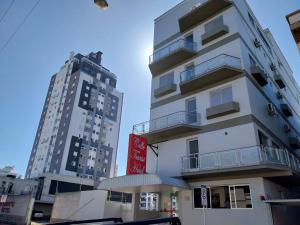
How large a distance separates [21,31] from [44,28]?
106cm

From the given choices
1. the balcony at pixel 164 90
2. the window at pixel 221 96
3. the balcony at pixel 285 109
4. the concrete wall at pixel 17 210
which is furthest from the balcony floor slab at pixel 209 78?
the concrete wall at pixel 17 210

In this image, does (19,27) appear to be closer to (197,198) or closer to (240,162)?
(240,162)

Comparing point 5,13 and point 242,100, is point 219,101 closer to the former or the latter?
point 242,100

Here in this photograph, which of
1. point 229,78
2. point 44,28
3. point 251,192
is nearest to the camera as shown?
point 44,28

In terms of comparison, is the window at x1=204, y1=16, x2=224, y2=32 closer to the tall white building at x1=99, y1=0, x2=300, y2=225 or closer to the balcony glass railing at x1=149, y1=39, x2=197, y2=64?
the tall white building at x1=99, y1=0, x2=300, y2=225

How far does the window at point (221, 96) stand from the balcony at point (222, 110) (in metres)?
0.82

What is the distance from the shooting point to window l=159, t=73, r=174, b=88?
20.9m

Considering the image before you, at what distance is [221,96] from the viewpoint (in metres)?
16.7

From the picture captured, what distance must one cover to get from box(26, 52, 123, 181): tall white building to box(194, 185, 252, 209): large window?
53039mm

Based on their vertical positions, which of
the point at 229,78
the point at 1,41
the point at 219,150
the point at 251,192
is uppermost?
the point at 229,78

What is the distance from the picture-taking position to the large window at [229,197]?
1316 centimetres

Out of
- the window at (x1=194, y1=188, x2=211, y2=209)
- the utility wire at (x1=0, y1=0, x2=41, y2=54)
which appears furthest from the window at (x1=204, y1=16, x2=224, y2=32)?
the utility wire at (x1=0, y1=0, x2=41, y2=54)

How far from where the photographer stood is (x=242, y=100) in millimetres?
15414

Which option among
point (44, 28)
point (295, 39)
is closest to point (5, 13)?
point (44, 28)
